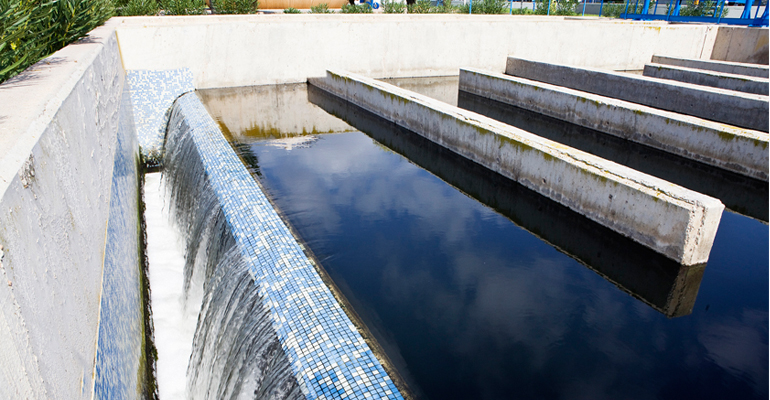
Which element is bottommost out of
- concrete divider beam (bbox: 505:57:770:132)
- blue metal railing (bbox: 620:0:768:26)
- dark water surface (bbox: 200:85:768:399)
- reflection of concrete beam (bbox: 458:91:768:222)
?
dark water surface (bbox: 200:85:768:399)

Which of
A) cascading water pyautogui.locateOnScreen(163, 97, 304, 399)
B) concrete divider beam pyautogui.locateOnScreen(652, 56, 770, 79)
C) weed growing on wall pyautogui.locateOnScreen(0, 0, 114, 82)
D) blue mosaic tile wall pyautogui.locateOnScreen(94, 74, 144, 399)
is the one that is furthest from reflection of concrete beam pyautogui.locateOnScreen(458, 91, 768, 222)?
weed growing on wall pyautogui.locateOnScreen(0, 0, 114, 82)

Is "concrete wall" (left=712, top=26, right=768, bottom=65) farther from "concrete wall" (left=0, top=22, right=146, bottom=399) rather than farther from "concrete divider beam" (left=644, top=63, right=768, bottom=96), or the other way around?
"concrete wall" (left=0, top=22, right=146, bottom=399)

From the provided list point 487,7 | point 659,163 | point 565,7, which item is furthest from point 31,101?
point 565,7

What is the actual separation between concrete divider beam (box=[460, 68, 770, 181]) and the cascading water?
8.98 metres

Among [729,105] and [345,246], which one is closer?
[345,246]

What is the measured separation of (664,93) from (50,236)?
577 inches

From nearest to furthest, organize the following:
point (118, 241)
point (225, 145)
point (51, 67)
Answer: point (51, 67) → point (118, 241) → point (225, 145)

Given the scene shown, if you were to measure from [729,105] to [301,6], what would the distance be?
75.1 feet

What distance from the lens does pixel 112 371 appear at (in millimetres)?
3777

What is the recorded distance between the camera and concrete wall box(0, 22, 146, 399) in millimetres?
2215

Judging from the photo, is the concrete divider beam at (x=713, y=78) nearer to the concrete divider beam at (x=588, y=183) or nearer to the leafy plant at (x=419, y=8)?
the concrete divider beam at (x=588, y=183)

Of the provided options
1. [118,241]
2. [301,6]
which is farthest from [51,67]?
[301,6]

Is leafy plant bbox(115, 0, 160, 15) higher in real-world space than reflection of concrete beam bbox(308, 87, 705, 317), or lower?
higher

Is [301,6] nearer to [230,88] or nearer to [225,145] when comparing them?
[230,88]
